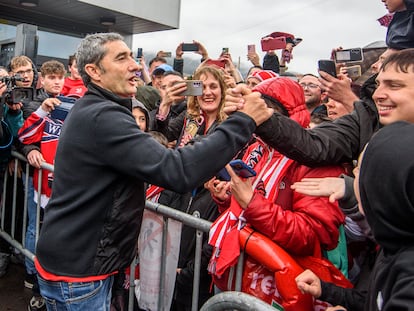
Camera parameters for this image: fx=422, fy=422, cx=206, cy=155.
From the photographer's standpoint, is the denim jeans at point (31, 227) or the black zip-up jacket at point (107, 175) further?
the denim jeans at point (31, 227)

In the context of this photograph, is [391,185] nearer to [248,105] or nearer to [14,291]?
[248,105]

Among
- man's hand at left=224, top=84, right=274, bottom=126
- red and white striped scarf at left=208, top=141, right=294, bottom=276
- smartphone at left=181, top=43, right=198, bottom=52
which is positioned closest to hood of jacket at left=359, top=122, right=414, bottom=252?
man's hand at left=224, top=84, right=274, bottom=126

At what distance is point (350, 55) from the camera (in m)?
2.55

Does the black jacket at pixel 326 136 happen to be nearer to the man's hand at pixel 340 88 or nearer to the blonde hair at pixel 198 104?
the man's hand at pixel 340 88

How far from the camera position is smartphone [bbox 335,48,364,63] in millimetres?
2520

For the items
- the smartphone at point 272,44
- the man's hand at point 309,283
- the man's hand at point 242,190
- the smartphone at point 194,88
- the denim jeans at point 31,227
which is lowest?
the denim jeans at point 31,227

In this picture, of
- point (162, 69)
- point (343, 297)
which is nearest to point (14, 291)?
point (162, 69)

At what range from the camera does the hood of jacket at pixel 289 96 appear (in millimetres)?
2033

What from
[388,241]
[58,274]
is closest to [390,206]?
[388,241]

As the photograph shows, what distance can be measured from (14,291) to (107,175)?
2.63 m

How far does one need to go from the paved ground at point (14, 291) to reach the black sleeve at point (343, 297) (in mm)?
2835

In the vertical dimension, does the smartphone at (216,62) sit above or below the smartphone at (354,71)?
above

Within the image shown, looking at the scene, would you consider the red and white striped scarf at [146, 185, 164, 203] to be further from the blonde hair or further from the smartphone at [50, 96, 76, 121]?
the smartphone at [50, 96, 76, 121]

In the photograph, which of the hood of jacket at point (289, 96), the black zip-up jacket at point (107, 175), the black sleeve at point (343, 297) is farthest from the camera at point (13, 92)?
the black sleeve at point (343, 297)
